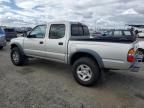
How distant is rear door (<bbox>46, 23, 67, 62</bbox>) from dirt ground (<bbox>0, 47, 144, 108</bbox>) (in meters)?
0.75

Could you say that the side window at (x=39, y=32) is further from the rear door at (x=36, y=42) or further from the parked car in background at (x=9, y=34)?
the parked car in background at (x=9, y=34)

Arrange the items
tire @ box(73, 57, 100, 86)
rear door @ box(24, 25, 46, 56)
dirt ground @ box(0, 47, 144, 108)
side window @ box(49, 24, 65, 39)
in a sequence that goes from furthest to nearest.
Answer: rear door @ box(24, 25, 46, 56)
side window @ box(49, 24, 65, 39)
tire @ box(73, 57, 100, 86)
dirt ground @ box(0, 47, 144, 108)

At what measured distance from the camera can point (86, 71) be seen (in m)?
5.34

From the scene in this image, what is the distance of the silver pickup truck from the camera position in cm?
470

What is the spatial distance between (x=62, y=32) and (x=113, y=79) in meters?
2.38

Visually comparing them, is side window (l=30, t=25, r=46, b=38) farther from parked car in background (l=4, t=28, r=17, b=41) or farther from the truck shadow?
parked car in background (l=4, t=28, r=17, b=41)

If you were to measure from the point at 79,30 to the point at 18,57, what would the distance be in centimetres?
292

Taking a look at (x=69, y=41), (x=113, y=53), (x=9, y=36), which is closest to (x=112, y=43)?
(x=113, y=53)

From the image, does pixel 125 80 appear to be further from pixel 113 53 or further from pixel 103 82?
pixel 113 53

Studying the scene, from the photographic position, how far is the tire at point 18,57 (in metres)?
7.51

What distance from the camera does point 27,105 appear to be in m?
3.97

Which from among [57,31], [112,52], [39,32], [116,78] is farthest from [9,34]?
[112,52]

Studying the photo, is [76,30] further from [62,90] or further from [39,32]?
[62,90]

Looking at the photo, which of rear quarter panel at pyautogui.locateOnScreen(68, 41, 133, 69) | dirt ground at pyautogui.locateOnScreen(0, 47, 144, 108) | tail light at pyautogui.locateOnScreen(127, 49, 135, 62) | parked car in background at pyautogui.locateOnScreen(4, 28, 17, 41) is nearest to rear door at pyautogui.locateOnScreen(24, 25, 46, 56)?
dirt ground at pyautogui.locateOnScreen(0, 47, 144, 108)
